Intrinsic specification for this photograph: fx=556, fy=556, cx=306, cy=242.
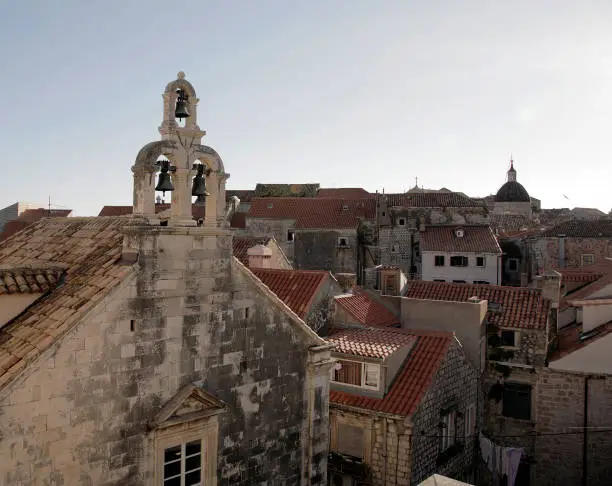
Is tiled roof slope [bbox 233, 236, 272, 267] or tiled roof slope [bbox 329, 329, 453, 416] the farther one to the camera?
tiled roof slope [bbox 233, 236, 272, 267]

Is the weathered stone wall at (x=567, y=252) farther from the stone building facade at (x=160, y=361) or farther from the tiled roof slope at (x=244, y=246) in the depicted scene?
the stone building facade at (x=160, y=361)

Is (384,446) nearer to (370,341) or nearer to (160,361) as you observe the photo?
(370,341)

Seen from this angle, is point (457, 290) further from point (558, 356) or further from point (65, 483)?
point (65, 483)

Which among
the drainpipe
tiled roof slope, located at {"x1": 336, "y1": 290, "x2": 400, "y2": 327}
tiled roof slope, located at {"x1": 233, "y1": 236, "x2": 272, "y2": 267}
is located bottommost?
the drainpipe

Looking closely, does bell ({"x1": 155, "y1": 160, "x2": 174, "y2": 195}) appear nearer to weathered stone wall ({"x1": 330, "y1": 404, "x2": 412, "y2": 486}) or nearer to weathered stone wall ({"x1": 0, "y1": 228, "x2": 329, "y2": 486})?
weathered stone wall ({"x1": 0, "y1": 228, "x2": 329, "y2": 486})

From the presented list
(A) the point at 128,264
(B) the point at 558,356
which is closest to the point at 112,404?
(A) the point at 128,264

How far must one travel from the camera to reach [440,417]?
640 inches

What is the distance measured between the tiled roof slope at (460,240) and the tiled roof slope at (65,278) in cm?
3455

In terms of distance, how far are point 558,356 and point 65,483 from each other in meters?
17.9

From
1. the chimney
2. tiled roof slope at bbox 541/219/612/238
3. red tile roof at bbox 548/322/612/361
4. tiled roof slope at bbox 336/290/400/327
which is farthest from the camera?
tiled roof slope at bbox 541/219/612/238

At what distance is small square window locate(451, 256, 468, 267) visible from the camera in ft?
138

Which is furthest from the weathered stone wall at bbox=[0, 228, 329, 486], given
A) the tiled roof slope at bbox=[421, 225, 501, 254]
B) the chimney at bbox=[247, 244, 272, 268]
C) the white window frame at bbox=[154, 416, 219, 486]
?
the tiled roof slope at bbox=[421, 225, 501, 254]

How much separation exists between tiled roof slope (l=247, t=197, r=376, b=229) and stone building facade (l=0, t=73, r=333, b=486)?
39.0 metres

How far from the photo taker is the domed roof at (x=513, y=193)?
252 ft
